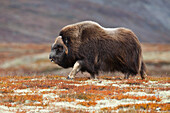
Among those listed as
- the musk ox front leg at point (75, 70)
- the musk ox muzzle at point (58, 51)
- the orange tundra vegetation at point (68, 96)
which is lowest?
the orange tundra vegetation at point (68, 96)

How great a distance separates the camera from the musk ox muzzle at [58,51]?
16.4 m

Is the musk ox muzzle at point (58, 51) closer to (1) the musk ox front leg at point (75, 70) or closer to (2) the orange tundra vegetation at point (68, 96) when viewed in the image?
(1) the musk ox front leg at point (75, 70)

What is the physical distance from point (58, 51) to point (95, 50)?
75.9 inches

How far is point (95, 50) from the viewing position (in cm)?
1639

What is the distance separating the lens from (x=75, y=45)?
16.3m

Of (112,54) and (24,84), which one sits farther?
(112,54)

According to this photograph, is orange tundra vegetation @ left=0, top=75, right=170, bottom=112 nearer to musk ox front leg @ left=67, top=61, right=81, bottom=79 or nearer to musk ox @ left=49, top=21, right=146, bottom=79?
musk ox front leg @ left=67, top=61, right=81, bottom=79

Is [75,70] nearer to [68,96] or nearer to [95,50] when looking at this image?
[95,50]

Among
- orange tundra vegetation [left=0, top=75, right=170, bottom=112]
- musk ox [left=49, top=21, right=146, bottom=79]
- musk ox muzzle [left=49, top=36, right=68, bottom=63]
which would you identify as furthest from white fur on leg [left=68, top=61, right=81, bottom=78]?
orange tundra vegetation [left=0, top=75, right=170, bottom=112]

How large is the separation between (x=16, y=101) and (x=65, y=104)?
166 centimetres

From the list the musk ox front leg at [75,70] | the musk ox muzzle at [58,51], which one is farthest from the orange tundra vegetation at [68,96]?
the musk ox muzzle at [58,51]

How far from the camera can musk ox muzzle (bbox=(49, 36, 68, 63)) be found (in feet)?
53.7

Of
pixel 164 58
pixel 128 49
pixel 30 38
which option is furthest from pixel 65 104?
pixel 30 38

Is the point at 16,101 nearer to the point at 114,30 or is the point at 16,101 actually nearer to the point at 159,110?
the point at 159,110
